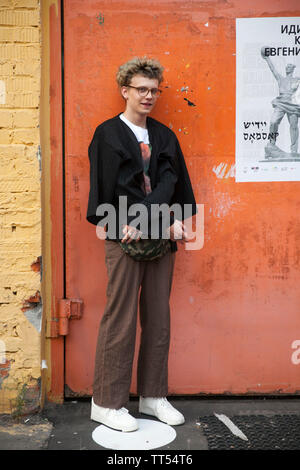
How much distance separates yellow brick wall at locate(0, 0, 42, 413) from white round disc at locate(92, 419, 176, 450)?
44 cm

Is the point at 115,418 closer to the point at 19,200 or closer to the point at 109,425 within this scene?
the point at 109,425

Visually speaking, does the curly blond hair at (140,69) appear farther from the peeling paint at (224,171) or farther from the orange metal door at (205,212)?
the peeling paint at (224,171)

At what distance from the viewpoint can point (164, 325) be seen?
9.80 ft

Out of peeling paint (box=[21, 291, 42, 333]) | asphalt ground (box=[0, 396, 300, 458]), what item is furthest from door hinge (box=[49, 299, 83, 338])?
asphalt ground (box=[0, 396, 300, 458])

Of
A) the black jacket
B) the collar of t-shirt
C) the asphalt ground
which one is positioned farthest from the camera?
the collar of t-shirt

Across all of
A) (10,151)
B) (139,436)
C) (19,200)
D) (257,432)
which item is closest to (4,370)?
(139,436)

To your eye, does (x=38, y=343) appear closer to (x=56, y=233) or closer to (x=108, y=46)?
(x=56, y=233)

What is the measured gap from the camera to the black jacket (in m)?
2.81

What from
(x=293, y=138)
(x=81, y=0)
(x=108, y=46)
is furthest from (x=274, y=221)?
(x=81, y=0)

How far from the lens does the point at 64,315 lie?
10.5 feet

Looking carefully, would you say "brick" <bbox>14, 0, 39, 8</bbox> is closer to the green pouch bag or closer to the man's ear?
the man's ear

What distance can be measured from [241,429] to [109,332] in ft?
2.86

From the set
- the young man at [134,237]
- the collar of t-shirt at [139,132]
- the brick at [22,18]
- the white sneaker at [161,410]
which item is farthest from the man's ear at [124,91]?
the white sneaker at [161,410]

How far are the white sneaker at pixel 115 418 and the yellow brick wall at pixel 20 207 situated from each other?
0.35 metres
